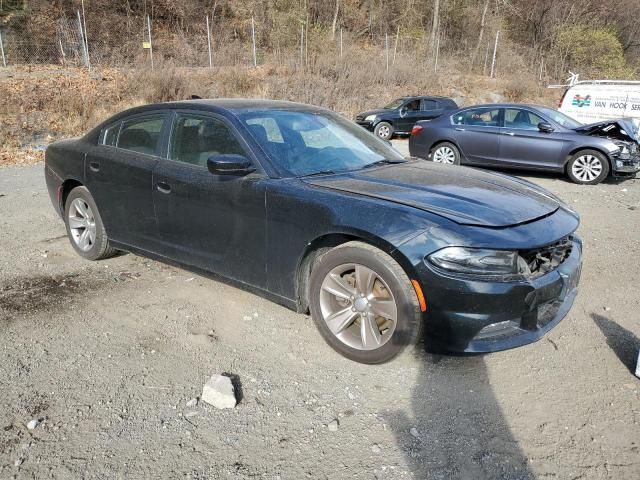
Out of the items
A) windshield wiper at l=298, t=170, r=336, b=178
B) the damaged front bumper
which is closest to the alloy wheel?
windshield wiper at l=298, t=170, r=336, b=178

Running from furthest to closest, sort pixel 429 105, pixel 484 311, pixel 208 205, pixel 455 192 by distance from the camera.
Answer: pixel 429 105 < pixel 208 205 < pixel 455 192 < pixel 484 311

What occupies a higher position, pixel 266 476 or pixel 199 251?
pixel 199 251

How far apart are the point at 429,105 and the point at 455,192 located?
16049 millimetres

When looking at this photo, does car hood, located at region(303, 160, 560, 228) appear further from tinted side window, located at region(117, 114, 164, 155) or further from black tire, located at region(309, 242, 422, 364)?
tinted side window, located at region(117, 114, 164, 155)

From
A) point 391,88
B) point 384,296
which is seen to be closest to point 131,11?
point 391,88

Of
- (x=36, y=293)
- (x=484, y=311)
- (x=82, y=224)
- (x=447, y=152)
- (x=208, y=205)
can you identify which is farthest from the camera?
(x=447, y=152)

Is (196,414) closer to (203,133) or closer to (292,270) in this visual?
(292,270)

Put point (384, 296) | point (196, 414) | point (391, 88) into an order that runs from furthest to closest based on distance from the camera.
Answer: point (391, 88), point (384, 296), point (196, 414)

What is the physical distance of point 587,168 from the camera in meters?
9.23

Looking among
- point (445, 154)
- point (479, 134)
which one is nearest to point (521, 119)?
point (479, 134)

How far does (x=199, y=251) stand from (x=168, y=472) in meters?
1.81

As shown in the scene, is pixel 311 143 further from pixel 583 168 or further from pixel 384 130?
pixel 384 130

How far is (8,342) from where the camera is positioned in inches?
133

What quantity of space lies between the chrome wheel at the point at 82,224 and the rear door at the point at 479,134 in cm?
784
